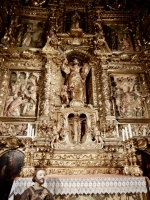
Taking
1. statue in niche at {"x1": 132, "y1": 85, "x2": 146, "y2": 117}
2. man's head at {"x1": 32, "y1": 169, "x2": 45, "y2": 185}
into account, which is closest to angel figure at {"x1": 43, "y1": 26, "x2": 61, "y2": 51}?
statue in niche at {"x1": 132, "y1": 85, "x2": 146, "y2": 117}

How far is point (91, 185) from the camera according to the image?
375cm

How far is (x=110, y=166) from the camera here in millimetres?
5637

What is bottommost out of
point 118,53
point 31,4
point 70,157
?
point 70,157

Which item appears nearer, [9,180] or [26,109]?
[9,180]

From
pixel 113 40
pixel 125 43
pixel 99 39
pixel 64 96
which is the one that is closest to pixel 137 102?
pixel 64 96

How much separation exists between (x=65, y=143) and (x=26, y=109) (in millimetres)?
1988

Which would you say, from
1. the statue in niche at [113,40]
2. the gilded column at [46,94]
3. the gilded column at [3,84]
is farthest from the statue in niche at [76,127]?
the statue in niche at [113,40]

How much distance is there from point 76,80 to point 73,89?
17.3 inches

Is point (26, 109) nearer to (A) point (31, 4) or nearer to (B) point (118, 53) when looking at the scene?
(B) point (118, 53)

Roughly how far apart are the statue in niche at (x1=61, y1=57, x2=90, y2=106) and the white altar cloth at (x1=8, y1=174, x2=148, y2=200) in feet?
11.0

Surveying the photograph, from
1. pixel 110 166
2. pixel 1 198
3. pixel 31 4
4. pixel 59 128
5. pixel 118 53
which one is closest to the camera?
pixel 1 198

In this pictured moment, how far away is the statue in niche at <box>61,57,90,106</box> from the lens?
706 cm

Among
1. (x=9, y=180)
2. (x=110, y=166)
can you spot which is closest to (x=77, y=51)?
(x=110, y=166)

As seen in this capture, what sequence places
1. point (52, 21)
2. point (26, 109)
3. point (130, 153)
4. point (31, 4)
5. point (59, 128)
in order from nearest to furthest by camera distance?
point (130, 153) < point (59, 128) < point (26, 109) < point (52, 21) < point (31, 4)
